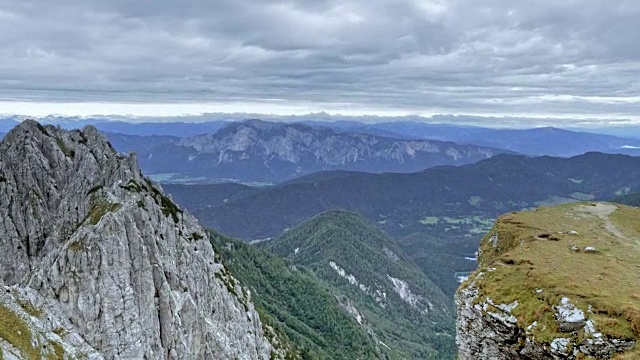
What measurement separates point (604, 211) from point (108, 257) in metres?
83.7

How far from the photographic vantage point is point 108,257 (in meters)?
95.4

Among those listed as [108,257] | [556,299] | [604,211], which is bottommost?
[108,257]

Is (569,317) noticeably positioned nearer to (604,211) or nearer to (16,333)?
(604,211)

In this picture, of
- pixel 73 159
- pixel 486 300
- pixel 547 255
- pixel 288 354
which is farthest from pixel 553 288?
pixel 288 354

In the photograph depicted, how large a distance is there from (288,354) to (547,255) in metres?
161

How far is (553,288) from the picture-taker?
113ft

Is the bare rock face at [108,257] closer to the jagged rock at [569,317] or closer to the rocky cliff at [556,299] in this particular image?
the rocky cliff at [556,299]

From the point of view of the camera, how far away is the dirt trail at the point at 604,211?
5093 cm

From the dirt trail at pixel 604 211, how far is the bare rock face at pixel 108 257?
73.0 metres

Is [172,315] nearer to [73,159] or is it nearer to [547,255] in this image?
[73,159]

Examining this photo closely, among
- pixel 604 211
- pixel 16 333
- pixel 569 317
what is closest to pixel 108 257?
pixel 16 333

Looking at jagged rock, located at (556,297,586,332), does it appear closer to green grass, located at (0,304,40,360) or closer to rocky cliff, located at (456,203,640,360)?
rocky cliff, located at (456,203,640,360)

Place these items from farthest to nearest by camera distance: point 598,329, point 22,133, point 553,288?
point 22,133, point 553,288, point 598,329

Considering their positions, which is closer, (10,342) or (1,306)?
(10,342)
